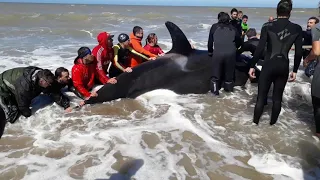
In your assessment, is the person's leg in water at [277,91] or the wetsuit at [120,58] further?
the wetsuit at [120,58]

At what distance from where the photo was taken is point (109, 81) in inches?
297

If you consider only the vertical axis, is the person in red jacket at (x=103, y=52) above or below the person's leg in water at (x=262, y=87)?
above

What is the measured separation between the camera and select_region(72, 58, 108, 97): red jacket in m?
7.42

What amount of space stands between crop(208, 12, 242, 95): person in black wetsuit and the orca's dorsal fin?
0.62 m

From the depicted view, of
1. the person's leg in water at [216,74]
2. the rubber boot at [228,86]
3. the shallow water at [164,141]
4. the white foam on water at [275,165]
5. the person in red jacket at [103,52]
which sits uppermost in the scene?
the person in red jacket at [103,52]

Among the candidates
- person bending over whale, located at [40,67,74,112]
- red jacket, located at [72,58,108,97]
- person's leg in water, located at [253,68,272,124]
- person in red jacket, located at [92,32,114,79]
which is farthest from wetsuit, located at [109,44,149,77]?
person's leg in water, located at [253,68,272,124]

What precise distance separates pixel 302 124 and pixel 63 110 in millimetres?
5227

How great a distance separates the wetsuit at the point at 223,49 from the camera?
308 inches

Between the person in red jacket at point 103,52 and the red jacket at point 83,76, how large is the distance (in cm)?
18

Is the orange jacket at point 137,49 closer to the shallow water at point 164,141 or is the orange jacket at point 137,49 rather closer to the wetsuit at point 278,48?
the shallow water at point 164,141

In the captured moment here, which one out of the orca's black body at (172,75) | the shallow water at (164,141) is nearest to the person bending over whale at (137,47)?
the orca's black body at (172,75)

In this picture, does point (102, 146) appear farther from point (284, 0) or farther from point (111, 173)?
point (284, 0)

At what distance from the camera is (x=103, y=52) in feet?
26.7

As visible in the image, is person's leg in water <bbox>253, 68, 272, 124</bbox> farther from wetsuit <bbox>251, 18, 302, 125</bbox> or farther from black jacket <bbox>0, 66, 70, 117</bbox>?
black jacket <bbox>0, 66, 70, 117</bbox>
